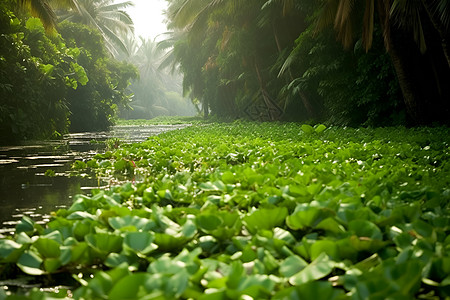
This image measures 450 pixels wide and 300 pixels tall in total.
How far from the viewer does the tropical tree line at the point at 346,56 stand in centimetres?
723

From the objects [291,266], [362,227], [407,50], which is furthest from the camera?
[407,50]

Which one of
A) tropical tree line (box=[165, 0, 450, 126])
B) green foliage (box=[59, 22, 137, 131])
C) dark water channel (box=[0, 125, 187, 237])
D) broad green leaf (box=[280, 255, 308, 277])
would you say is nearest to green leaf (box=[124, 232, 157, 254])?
broad green leaf (box=[280, 255, 308, 277])

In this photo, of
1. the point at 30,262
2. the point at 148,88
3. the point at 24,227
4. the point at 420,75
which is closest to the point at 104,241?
the point at 30,262

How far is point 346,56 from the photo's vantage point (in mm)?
9852

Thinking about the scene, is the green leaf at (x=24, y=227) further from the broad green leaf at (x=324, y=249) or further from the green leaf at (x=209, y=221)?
the broad green leaf at (x=324, y=249)

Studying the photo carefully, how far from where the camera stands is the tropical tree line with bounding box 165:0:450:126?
23.7 ft

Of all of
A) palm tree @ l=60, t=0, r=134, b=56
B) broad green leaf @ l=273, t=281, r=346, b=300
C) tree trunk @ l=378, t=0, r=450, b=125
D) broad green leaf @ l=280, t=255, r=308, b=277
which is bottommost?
broad green leaf @ l=280, t=255, r=308, b=277

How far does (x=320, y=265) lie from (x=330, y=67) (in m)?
9.32

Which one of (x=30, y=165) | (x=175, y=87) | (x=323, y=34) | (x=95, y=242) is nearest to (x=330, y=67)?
(x=323, y=34)

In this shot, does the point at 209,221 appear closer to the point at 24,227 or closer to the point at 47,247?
the point at 47,247

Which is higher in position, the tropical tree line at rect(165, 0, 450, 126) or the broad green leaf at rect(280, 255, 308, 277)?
the tropical tree line at rect(165, 0, 450, 126)

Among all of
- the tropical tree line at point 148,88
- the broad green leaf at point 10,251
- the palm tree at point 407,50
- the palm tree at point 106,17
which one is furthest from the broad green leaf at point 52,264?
the tropical tree line at point 148,88

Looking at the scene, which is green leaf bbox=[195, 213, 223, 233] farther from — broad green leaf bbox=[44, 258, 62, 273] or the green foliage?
the green foliage

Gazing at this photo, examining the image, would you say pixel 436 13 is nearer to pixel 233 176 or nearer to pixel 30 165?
pixel 233 176
